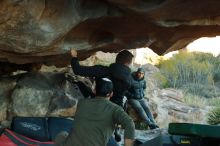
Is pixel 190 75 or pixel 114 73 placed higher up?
pixel 190 75

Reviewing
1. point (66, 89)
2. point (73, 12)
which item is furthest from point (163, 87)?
point (73, 12)

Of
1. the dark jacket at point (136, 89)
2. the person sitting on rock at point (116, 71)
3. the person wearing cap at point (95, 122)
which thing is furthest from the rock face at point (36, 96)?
the person wearing cap at point (95, 122)

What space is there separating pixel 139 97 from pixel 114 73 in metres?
4.64

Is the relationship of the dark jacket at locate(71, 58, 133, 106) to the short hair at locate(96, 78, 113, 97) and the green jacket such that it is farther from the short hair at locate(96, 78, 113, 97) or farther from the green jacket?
the green jacket

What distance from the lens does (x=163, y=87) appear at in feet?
83.1

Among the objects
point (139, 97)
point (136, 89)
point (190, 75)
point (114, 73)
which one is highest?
point (190, 75)

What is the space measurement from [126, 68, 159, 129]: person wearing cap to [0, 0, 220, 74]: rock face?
254cm

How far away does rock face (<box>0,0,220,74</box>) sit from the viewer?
21.7 ft

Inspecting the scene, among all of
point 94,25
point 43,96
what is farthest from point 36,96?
point 94,25

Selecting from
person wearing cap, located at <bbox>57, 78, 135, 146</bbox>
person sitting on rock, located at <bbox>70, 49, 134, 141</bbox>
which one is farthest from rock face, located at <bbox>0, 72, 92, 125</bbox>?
person wearing cap, located at <bbox>57, 78, 135, 146</bbox>

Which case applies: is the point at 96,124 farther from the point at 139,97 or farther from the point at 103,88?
the point at 139,97

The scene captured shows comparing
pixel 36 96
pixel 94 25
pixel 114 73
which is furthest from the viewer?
pixel 36 96

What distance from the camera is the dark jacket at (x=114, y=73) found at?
694 centimetres

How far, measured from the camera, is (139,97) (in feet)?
38.9
